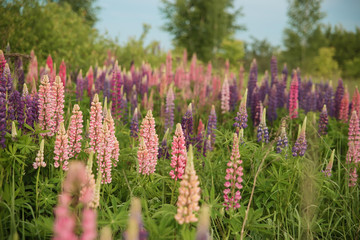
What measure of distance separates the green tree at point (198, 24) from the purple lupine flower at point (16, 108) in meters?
24.2

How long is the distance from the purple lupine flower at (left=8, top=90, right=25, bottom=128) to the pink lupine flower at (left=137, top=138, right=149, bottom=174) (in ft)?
4.08

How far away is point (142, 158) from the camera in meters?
2.85

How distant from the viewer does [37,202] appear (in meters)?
2.61

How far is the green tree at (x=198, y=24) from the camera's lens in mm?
27391

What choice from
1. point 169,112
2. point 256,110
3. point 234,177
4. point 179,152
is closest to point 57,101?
point 179,152

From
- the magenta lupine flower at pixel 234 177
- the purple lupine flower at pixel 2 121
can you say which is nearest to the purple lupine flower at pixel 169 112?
the magenta lupine flower at pixel 234 177

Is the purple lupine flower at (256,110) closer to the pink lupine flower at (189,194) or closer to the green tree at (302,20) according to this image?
the pink lupine flower at (189,194)

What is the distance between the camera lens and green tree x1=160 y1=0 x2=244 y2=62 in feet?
89.9

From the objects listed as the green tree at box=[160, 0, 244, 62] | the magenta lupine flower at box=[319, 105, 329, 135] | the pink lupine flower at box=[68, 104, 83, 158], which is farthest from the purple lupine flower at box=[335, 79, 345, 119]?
the green tree at box=[160, 0, 244, 62]

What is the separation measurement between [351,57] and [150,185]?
56.5 meters

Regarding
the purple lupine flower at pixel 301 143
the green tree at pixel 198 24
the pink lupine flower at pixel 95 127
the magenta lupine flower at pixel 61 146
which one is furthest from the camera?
the green tree at pixel 198 24

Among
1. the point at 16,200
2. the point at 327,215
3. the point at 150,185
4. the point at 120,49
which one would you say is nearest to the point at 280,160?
the point at 327,215

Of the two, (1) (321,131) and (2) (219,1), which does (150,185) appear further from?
(2) (219,1)

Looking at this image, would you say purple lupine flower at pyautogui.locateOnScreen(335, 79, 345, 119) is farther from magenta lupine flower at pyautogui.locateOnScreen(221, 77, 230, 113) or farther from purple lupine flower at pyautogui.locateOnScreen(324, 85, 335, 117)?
magenta lupine flower at pyautogui.locateOnScreen(221, 77, 230, 113)
